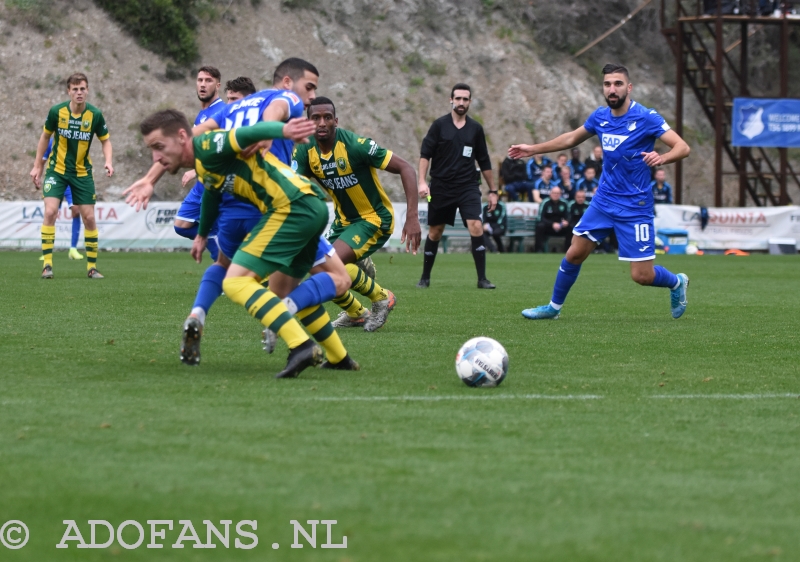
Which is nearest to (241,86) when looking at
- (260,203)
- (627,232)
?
(627,232)

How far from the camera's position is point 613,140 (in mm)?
9688

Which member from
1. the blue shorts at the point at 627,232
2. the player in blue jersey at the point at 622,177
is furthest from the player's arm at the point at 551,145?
the blue shorts at the point at 627,232

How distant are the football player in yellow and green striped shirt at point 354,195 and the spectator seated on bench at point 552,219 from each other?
16907 mm

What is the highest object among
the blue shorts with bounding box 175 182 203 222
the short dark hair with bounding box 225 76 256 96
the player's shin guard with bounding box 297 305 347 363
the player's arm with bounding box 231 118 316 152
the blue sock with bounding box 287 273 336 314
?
the short dark hair with bounding box 225 76 256 96

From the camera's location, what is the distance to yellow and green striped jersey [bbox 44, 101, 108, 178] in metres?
14.7

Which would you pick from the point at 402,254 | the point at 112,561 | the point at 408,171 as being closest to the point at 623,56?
the point at 402,254

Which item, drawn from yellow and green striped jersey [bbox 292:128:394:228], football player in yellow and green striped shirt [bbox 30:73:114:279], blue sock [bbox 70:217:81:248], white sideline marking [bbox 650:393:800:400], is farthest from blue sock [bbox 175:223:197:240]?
blue sock [bbox 70:217:81:248]

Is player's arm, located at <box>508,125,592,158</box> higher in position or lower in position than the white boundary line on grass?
higher

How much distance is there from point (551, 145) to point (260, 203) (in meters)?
3.96

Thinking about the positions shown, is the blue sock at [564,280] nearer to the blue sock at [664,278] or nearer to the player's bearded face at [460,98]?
the blue sock at [664,278]

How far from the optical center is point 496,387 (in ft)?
19.7

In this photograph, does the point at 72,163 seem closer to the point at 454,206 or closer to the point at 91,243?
the point at 91,243

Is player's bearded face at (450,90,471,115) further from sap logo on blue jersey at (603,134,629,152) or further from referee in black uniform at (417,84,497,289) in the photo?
sap logo on blue jersey at (603,134,629,152)

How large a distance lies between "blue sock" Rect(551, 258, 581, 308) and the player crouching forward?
3873mm
